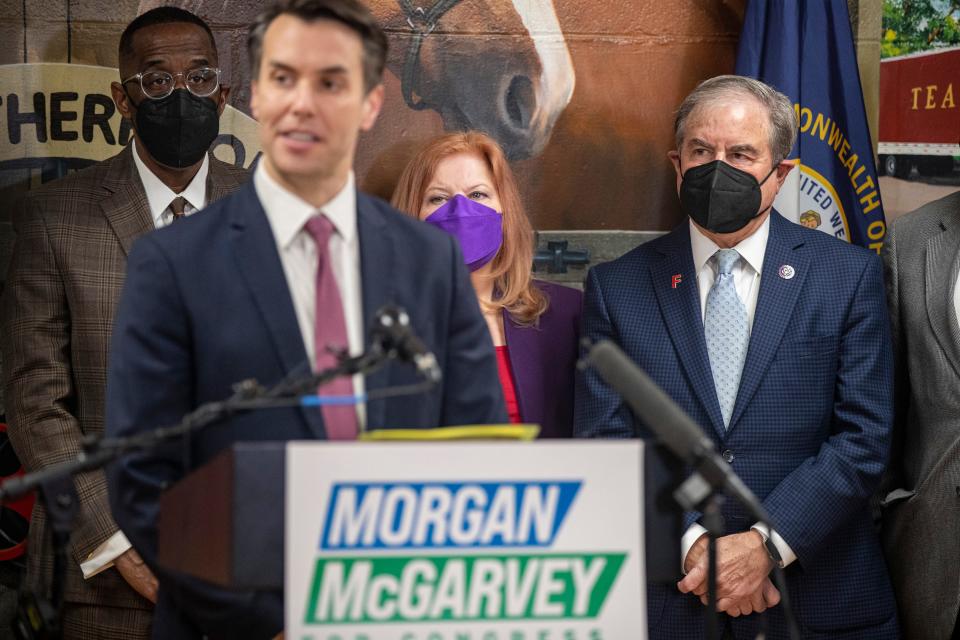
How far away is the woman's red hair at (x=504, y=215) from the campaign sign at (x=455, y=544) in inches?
65.1

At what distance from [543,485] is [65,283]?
6.27 ft

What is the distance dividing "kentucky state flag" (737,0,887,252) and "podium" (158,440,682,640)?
2.43 metres

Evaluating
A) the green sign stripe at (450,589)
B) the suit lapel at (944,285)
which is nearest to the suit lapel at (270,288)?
the green sign stripe at (450,589)

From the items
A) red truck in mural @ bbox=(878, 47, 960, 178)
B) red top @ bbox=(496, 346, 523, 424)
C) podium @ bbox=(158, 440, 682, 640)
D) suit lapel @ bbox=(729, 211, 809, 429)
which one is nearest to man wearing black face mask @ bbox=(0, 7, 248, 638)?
red top @ bbox=(496, 346, 523, 424)

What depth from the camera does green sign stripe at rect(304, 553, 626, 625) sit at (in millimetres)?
1827

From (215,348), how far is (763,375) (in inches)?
65.6

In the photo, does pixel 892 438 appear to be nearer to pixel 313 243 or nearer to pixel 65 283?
pixel 313 243

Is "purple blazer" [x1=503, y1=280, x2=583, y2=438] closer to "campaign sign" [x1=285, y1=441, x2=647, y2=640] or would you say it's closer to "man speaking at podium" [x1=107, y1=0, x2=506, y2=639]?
"man speaking at podium" [x1=107, y1=0, x2=506, y2=639]

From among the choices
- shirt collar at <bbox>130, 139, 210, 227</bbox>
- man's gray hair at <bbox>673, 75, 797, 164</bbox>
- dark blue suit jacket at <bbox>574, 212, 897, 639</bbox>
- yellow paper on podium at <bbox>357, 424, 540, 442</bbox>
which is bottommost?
dark blue suit jacket at <bbox>574, 212, 897, 639</bbox>

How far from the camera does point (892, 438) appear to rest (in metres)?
3.49

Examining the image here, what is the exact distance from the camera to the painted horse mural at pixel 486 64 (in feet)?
13.5

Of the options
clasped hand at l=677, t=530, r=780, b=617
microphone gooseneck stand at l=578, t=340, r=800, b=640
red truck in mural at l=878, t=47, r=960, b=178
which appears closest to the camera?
microphone gooseneck stand at l=578, t=340, r=800, b=640

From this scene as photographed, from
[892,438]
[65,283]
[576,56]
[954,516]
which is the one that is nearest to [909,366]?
[892,438]

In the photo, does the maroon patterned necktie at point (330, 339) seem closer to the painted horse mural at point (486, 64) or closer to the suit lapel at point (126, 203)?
the suit lapel at point (126, 203)
